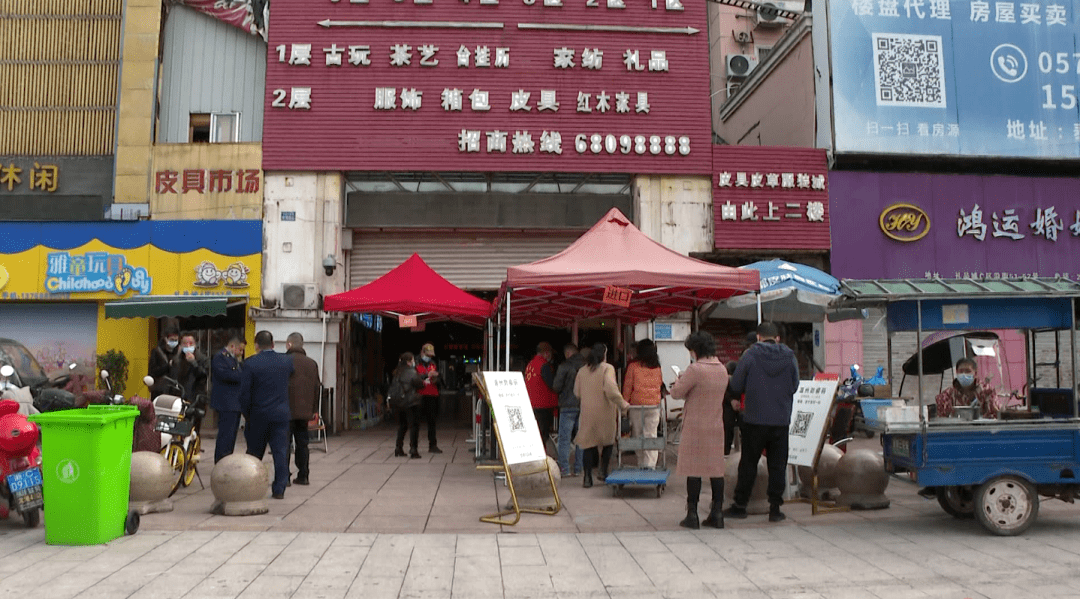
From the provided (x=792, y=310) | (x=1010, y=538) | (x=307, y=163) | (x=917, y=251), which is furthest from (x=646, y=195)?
(x=1010, y=538)

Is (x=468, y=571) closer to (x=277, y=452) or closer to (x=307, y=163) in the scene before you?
(x=277, y=452)

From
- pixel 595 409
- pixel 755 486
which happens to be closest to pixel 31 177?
pixel 595 409

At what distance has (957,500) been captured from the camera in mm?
7430

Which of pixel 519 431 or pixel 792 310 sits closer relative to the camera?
pixel 519 431

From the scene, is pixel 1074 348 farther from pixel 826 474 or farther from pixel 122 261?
pixel 122 261

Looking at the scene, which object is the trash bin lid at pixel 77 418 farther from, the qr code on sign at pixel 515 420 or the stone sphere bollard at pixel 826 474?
the stone sphere bollard at pixel 826 474

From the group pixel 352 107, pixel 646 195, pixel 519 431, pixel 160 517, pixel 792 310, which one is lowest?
pixel 160 517

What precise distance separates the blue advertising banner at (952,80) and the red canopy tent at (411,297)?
888cm

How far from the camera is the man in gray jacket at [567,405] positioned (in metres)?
10.5

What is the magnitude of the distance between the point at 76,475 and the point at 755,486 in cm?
579

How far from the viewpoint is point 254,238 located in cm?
1628

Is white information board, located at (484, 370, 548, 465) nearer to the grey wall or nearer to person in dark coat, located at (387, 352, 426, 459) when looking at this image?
person in dark coat, located at (387, 352, 426, 459)

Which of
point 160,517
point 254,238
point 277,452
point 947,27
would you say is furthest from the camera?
point 947,27

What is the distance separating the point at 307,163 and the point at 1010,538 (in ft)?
44.6
